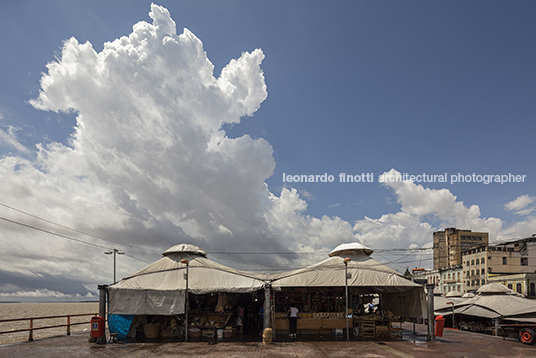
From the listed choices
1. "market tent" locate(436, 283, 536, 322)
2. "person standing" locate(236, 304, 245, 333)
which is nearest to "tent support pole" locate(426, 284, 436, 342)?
"market tent" locate(436, 283, 536, 322)

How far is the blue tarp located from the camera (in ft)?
61.8

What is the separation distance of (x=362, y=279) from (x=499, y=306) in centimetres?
1062

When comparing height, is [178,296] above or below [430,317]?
above

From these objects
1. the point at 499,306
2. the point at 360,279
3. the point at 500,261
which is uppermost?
the point at 360,279

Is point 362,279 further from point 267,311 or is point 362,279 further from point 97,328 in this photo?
point 97,328

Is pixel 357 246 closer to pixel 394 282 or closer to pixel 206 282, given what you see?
pixel 394 282

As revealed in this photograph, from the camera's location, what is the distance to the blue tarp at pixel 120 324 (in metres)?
18.8

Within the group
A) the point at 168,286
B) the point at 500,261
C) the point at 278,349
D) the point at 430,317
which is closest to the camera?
the point at 278,349

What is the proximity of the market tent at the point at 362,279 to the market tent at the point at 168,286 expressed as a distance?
2079 mm

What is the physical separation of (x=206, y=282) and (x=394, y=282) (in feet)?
31.9

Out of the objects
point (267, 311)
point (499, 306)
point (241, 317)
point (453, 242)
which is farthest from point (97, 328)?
point (453, 242)

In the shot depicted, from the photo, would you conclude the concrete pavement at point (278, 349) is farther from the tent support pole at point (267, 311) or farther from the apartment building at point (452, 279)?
the apartment building at point (452, 279)

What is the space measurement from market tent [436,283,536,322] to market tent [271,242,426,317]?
5900mm

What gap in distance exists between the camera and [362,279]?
19.9 meters
